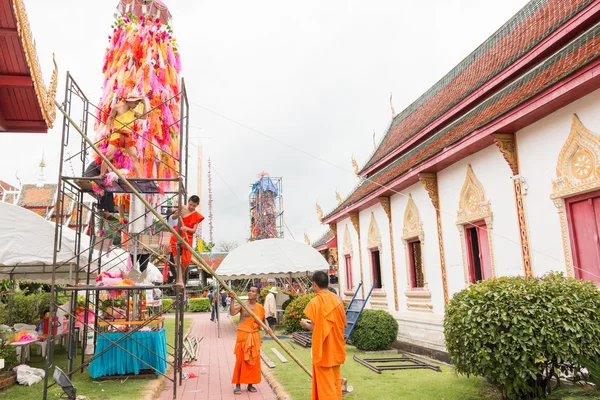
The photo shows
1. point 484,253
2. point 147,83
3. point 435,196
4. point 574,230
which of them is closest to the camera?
point 574,230

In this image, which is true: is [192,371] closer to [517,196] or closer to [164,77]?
[164,77]

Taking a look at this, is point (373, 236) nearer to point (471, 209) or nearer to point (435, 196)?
point (435, 196)

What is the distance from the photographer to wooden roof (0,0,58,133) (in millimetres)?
4812

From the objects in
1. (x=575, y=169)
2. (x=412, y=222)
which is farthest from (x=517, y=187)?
(x=412, y=222)

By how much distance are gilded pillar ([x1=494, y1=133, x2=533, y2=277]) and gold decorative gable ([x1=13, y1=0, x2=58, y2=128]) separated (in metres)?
6.07

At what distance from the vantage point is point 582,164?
575 cm

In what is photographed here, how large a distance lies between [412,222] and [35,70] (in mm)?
7799

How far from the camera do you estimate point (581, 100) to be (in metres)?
5.68

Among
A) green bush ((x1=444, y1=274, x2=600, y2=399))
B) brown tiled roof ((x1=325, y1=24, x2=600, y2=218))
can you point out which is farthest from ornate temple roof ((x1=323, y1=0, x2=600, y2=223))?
green bush ((x1=444, y1=274, x2=600, y2=399))

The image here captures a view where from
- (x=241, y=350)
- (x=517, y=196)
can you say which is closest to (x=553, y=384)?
(x=517, y=196)

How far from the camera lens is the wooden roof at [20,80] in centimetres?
481

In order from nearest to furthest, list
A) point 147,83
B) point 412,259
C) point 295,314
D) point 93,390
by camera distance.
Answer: point 93,390 → point 147,83 → point 412,259 → point 295,314

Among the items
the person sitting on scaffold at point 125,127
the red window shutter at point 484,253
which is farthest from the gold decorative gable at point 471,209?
the person sitting on scaffold at point 125,127

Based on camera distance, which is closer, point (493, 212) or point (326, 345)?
point (326, 345)
